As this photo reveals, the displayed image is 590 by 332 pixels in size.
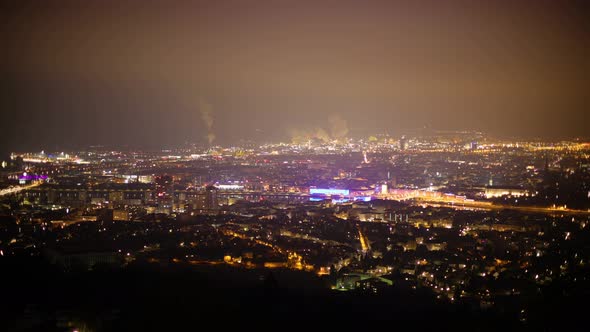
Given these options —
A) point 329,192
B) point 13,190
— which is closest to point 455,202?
point 329,192

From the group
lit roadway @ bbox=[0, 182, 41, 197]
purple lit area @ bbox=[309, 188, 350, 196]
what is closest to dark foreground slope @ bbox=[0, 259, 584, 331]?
lit roadway @ bbox=[0, 182, 41, 197]

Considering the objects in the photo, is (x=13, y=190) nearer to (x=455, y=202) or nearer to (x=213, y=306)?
(x=455, y=202)

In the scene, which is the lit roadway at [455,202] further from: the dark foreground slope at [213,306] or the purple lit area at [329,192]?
the dark foreground slope at [213,306]

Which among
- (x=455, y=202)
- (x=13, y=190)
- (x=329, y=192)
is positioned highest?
(x=13, y=190)

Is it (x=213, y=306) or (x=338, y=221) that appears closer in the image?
(x=213, y=306)

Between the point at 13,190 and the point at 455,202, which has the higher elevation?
the point at 13,190

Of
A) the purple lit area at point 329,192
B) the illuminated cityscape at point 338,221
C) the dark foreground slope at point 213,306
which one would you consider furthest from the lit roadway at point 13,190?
the dark foreground slope at point 213,306

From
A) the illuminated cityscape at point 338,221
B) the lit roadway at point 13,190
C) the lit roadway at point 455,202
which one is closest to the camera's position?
the illuminated cityscape at point 338,221

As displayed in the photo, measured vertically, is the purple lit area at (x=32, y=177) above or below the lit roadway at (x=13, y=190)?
above

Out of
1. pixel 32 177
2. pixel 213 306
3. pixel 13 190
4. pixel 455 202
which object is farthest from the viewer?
pixel 32 177

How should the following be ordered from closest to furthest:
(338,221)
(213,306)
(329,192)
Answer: (213,306) → (338,221) → (329,192)

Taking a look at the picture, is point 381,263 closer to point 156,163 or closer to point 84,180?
point 84,180

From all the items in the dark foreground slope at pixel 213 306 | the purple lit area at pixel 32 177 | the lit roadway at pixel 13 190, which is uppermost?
the purple lit area at pixel 32 177
